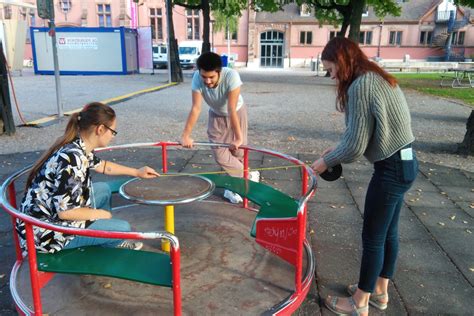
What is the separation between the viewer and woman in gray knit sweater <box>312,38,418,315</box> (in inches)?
85.5

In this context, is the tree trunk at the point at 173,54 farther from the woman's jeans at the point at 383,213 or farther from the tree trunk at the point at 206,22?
the woman's jeans at the point at 383,213

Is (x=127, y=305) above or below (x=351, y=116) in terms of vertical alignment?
below

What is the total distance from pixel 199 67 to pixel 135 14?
44.2 meters

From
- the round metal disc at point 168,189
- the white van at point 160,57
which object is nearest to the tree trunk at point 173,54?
the white van at point 160,57

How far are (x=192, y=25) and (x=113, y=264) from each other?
45397mm

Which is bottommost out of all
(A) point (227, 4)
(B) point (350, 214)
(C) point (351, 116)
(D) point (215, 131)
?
(B) point (350, 214)

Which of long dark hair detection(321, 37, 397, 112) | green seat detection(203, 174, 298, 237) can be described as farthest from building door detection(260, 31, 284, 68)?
long dark hair detection(321, 37, 397, 112)

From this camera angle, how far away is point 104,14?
44.7 metres

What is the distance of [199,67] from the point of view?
360 centimetres

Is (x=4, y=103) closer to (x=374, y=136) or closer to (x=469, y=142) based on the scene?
(x=374, y=136)

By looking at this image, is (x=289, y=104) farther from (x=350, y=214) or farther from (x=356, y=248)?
(x=356, y=248)

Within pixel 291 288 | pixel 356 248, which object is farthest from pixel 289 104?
pixel 291 288

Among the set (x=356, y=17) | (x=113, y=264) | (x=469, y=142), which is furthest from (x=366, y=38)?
(x=113, y=264)

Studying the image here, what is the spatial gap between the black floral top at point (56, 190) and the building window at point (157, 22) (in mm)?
45333
